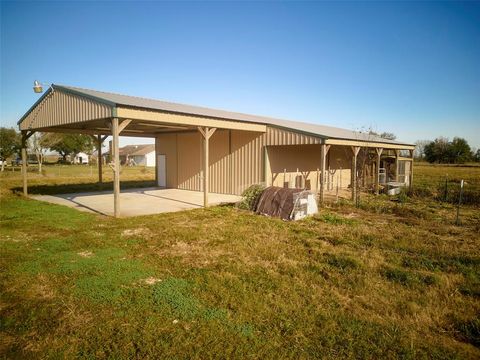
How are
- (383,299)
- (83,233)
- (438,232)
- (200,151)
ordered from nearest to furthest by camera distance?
1. (383,299)
2. (83,233)
3. (438,232)
4. (200,151)

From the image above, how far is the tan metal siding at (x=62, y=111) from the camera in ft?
33.1

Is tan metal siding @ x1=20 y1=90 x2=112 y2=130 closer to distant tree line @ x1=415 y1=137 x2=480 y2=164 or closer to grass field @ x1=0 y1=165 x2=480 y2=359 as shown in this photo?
grass field @ x1=0 y1=165 x2=480 y2=359

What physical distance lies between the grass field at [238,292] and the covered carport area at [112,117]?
336cm

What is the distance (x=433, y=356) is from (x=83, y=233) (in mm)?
7392

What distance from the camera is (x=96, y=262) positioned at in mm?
5445

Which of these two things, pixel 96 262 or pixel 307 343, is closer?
pixel 307 343

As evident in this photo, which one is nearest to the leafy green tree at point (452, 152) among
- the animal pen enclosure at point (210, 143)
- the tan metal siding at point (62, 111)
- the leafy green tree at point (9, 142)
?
the animal pen enclosure at point (210, 143)

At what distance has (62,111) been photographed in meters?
12.1

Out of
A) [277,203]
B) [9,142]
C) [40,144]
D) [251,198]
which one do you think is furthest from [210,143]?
[9,142]

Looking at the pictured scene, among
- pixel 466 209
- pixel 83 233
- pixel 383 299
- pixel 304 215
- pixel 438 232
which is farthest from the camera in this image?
pixel 466 209

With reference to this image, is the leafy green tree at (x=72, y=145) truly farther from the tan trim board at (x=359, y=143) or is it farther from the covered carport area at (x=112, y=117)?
the tan trim board at (x=359, y=143)

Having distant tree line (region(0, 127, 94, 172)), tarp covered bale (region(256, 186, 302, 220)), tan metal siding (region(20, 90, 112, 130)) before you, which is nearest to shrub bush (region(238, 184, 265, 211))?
tarp covered bale (region(256, 186, 302, 220))

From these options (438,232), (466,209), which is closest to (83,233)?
(438,232)

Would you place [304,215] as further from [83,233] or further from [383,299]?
[83,233]
